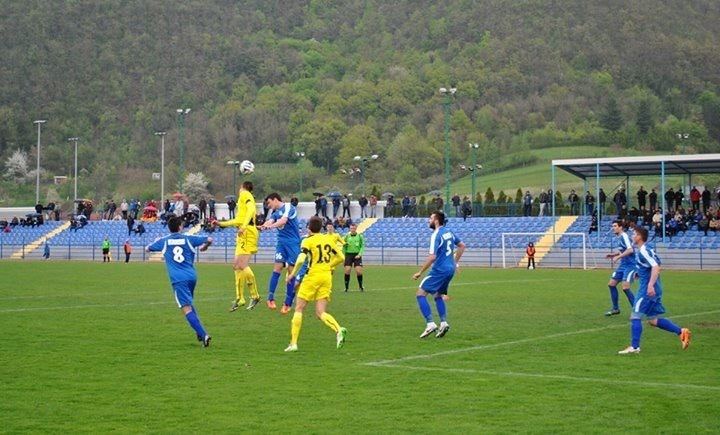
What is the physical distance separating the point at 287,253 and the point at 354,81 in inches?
5016

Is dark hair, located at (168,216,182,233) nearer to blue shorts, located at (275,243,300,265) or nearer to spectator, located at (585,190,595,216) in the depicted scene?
blue shorts, located at (275,243,300,265)

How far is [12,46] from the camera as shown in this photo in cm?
15025

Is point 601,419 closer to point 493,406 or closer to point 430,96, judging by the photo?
point 493,406

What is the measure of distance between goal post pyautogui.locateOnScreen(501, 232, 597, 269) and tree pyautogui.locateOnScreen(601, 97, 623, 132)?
7758cm

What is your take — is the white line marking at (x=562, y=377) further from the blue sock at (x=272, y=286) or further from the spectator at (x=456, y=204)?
the spectator at (x=456, y=204)

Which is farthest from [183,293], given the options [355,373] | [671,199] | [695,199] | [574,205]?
[574,205]

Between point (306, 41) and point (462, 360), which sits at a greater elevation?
point (306, 41)

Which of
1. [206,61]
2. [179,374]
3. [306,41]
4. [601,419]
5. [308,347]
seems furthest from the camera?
[306,41]

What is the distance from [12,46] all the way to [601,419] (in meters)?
151

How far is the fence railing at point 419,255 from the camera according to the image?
1878 inches

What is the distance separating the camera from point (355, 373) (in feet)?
45.3

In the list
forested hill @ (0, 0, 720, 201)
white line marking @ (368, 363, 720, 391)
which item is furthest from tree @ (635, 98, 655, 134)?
white line marking @ (368, 363, 720, 391)

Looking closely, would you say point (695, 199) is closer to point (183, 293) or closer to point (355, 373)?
point (183, 293)

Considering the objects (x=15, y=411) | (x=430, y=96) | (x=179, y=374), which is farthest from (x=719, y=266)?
(x=430, y=96)
